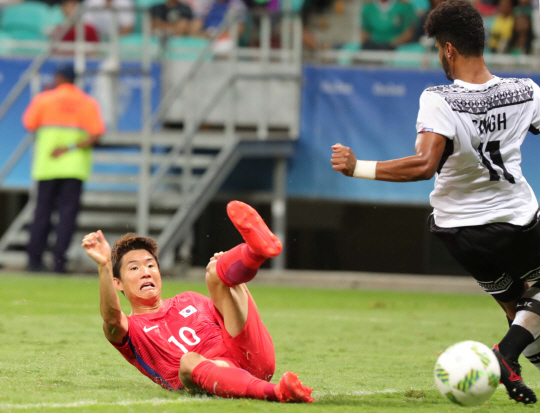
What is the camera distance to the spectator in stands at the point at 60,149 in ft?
40.0

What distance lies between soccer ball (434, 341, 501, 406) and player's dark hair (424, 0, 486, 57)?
60.4 inches

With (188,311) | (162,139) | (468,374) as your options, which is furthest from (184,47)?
(468,374)

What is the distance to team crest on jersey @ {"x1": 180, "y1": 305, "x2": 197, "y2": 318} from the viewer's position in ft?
16.2

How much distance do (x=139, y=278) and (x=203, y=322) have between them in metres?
0.42

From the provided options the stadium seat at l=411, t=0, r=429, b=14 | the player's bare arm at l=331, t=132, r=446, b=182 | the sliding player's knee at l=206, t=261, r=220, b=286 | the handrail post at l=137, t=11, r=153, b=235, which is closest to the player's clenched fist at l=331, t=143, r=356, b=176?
the player's bare arm at l=331, t=132, r=446, b=182

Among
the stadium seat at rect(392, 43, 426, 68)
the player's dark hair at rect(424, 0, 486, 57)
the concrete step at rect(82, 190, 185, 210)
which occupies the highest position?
the player's dark hair at rect(424, 0, 486, 57)

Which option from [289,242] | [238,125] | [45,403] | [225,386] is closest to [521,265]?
[225,386]

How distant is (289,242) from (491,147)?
35.7 ft

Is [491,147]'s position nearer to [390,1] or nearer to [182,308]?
[182,308]

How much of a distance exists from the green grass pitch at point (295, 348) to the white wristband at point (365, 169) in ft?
3.69

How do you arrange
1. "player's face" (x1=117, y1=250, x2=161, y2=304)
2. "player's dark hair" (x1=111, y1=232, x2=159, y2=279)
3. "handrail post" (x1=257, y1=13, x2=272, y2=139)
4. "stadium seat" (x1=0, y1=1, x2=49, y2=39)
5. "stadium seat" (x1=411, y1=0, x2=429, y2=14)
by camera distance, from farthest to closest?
"stadium seat" (x1=0, y1=1, x2=49, y2=39) < "stadium seat" (x1=411, y1=0, x2=429, y2=14) < "handrail post" (x1=257, y1=13, x2=272, y2=139) < "player's dark hair" (x1=111, y1=232, x2=159, y2=279) < "player's face" (x1=117, y1=250, x2=161, y2=304)

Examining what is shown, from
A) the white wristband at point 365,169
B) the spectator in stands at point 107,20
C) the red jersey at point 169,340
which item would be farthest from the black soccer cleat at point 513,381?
the spectator in stands at point 107,20

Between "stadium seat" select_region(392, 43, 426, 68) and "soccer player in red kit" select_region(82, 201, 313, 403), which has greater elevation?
"stadium seat" select_region(392, 43, 426, 68)

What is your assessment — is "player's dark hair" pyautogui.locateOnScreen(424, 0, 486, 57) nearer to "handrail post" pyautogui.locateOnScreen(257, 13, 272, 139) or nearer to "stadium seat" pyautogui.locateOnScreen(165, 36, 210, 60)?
"handrail post" pyautogui.locateOnScreen(257, 13, 272, 139)
